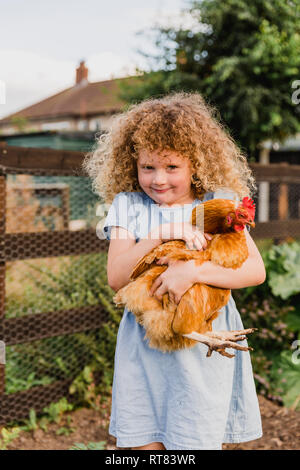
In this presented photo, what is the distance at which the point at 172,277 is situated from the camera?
142 cm

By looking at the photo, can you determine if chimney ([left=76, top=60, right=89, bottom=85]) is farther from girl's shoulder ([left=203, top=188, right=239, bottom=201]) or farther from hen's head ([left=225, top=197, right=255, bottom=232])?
hen's head ([left=225, top=197, right=255, bottom=232])

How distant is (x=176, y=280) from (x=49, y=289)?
2159 mm

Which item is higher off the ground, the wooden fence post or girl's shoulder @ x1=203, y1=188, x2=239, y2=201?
girl's shoulder @ x1=203, y1=188, x2=239, y2=201

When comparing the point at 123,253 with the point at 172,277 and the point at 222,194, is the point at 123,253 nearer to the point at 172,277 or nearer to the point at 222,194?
the point at 172,277

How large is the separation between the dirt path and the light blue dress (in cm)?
132

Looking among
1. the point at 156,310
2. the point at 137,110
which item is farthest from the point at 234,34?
the point at 156,310

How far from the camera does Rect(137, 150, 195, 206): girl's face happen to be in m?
1.61

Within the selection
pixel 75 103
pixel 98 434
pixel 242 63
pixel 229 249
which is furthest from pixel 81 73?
pixel 229 249

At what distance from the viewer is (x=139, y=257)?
151cm

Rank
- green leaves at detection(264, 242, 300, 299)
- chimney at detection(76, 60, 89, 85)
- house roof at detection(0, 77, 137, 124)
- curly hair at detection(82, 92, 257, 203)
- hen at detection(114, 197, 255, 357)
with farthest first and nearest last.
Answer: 1. chimney at detection(76, 60, 89, 85)
2. house roof at detection(0, 77, 137, 124)
3. green leaves at detection(264, 242, 300, 299)
4. curly hair at detection(82, 92, 257, 203)
5. hen at detection(114, 197, 255, 357)

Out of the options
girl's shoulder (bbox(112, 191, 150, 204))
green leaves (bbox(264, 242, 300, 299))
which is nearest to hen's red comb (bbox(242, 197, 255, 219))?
girl's shoulder (bbox(112, 191, 150, 204))

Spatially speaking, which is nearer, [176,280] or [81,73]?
[176,280]

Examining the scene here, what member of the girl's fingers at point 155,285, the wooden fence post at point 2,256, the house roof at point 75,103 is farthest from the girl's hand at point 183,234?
the house roof at point 75,103
